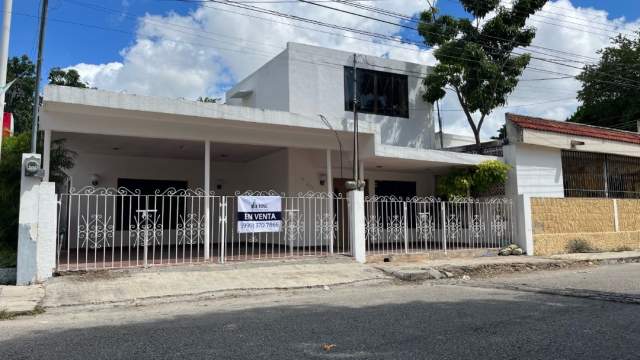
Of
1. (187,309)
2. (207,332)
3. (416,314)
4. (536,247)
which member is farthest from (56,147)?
(536,247)

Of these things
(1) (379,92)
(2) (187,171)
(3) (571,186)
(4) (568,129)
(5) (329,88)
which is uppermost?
(1) (379,92)

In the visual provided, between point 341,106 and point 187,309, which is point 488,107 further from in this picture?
point 187,309

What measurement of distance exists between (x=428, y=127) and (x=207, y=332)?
14.8 metres

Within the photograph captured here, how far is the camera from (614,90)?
92.5 feet

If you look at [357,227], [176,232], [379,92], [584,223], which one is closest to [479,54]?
[379,92]

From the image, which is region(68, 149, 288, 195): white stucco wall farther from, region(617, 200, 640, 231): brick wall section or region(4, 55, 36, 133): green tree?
region(4, 55, 36, 133): green tree

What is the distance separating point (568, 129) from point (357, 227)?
30.3 ft

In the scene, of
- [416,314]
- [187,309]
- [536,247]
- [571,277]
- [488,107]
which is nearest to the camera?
[416,314]

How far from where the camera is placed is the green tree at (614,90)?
87.9ft

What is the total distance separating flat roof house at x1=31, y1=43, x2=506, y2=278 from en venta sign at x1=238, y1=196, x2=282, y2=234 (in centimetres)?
38

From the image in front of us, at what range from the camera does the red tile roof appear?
15.4m

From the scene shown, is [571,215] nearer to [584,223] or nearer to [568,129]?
[584,223]

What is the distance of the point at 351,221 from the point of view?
39.2 feet

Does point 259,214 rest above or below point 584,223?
above
